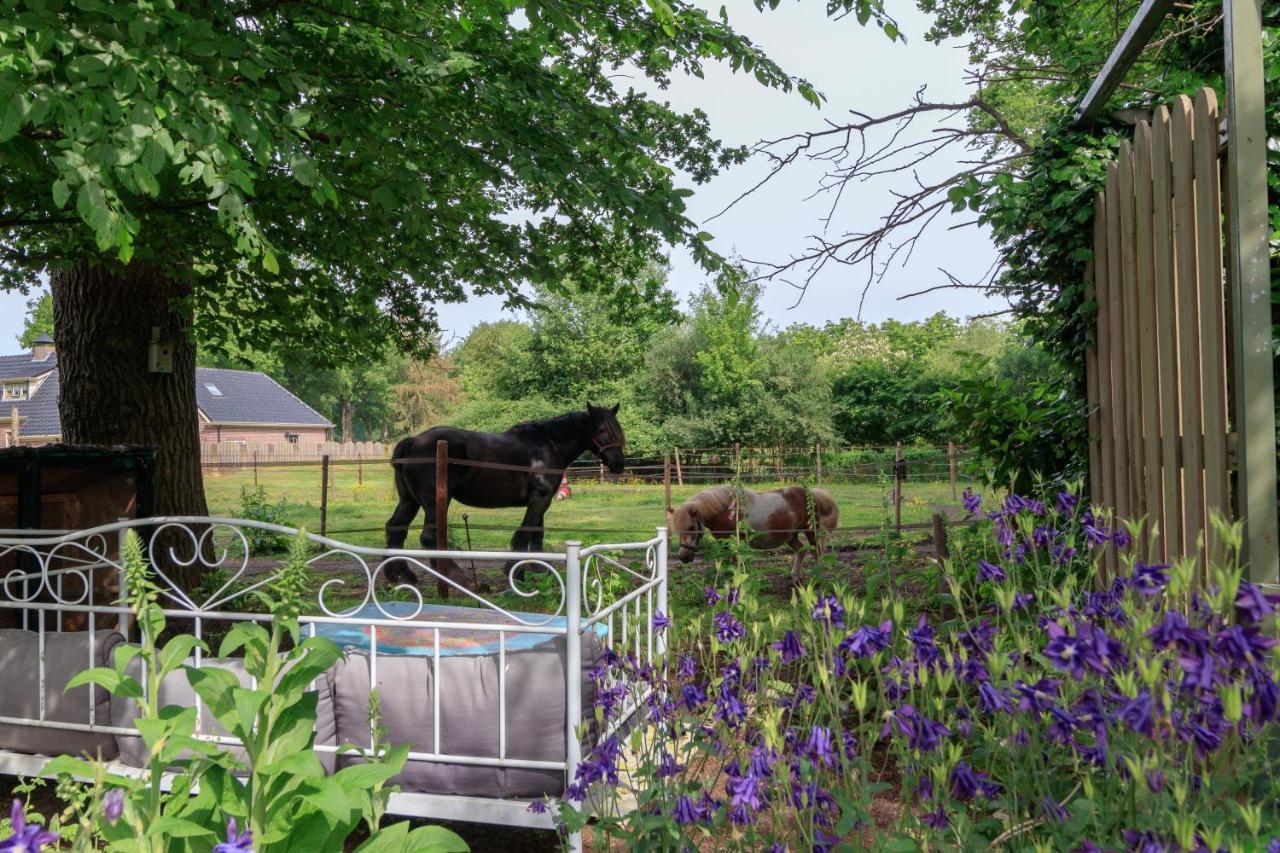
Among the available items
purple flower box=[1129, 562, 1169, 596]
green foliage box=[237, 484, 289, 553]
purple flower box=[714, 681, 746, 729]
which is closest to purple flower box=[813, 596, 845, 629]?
purple flower box=[714, 681, 746, 729]

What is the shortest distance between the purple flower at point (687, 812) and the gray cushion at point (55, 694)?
2.45 metres

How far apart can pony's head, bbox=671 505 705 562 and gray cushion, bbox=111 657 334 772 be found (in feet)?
18.8

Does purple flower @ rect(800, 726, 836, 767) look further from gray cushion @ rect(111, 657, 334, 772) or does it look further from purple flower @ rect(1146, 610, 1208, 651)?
gray cushion @ rect(111, 657, 334, 772)

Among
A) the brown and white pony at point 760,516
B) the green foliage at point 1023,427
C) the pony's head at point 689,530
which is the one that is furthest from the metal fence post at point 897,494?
the green foliage at point 1023,427

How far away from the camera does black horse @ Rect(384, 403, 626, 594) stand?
8695 mm

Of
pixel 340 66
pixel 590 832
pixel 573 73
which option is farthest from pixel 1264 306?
pixel 573 73

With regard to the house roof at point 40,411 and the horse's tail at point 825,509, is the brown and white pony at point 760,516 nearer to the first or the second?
the horse's tail at point 825,509

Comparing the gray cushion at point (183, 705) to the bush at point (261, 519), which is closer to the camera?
the gray cushion at point (183, 705)

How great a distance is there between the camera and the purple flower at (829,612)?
1.82 meters

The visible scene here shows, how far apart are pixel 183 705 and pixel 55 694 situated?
1.62 feet

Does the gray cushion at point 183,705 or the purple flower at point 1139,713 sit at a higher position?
the purple flower at point 1139,713

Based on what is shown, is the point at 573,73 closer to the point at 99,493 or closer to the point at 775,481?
the point at 99,493

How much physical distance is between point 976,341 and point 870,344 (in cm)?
613

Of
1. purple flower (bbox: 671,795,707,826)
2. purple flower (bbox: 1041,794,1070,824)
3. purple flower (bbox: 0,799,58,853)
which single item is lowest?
purple flower (bbox: 671,795,707,826)
